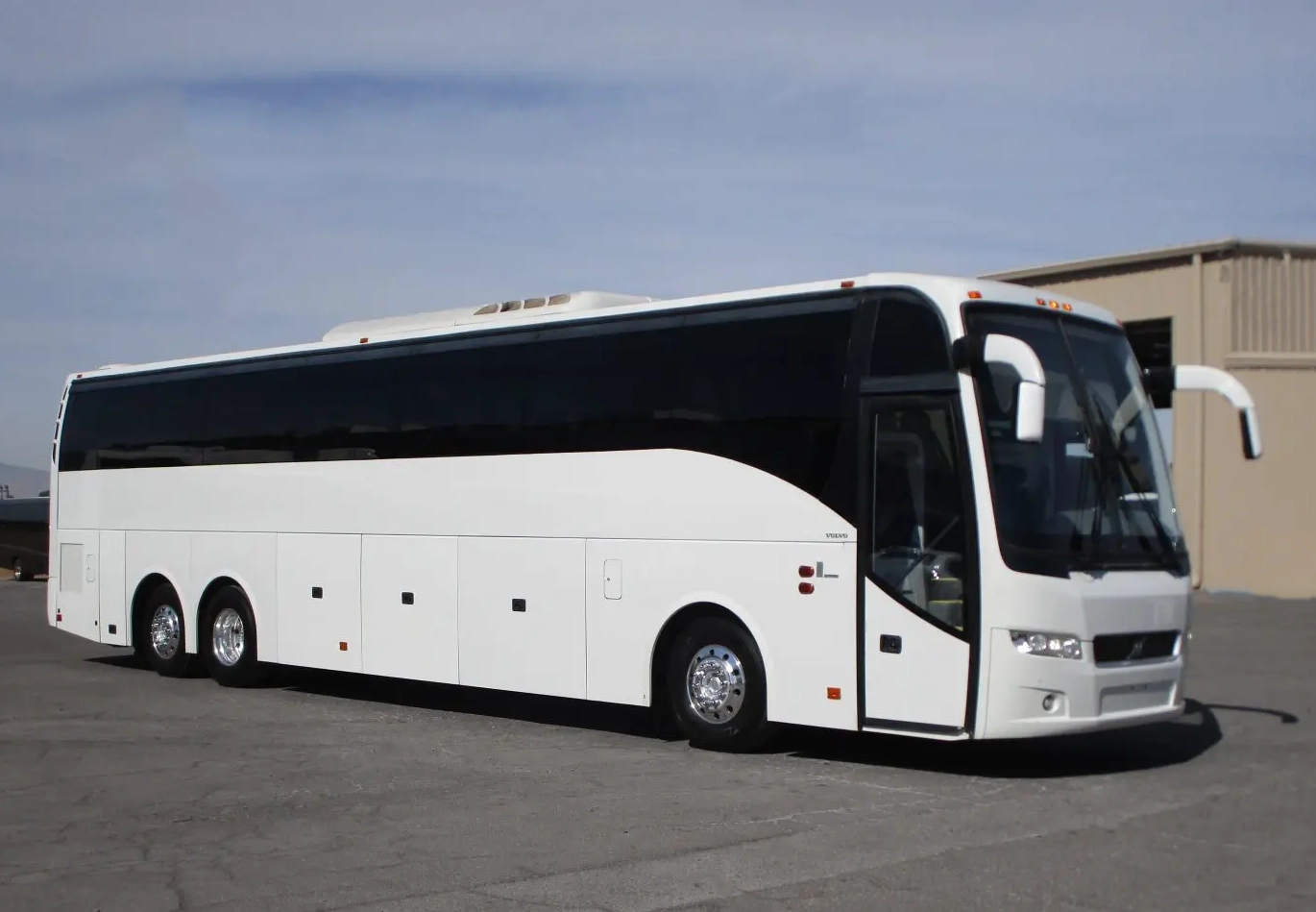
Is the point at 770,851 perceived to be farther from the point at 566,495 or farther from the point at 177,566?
the point at 177,566

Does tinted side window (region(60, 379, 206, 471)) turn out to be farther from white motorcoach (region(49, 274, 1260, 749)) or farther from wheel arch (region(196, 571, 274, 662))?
wheel arch (region(196, 571, 274, 662))

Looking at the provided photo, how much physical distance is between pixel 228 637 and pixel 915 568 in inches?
352

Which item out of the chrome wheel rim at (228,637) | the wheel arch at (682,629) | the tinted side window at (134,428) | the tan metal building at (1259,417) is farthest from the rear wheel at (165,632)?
the tan metal building at (1259,417)

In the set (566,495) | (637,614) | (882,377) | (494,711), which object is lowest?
(494,711)

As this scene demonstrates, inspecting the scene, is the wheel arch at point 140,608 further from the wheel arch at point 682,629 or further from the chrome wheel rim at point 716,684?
the chrome wheel rim at point 716,684

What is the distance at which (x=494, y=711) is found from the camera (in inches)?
561

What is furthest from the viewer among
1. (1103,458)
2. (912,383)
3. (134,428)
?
(134,428)

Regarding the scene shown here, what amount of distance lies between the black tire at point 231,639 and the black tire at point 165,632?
15.3 inches

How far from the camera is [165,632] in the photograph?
1703 cm

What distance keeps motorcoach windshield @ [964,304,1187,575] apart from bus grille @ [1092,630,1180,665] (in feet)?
1.50

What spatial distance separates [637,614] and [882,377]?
293cm

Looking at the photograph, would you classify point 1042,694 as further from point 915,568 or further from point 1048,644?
point 915,568

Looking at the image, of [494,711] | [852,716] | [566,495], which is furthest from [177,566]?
[852,716]

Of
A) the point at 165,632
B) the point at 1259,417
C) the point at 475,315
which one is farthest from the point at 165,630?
the point at 1259,417
